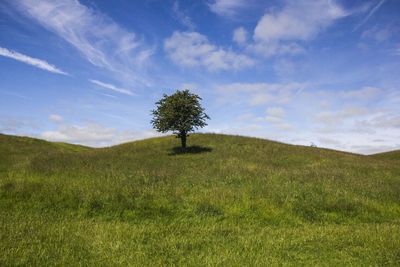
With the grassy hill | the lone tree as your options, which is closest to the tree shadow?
the lone tree

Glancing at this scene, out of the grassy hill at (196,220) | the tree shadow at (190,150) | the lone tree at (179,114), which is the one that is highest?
the lone tree at (179,114)

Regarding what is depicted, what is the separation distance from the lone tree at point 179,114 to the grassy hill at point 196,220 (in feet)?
54.8

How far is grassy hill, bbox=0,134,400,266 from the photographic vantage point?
5.11 m

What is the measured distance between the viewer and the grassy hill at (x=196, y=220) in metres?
5.11

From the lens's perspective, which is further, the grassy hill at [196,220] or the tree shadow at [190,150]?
the tree shadow at [190,150]

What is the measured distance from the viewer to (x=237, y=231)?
22.1ft

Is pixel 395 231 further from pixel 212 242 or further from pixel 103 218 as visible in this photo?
pixel 103 218

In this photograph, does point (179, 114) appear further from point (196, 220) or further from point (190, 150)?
point (196, 220)

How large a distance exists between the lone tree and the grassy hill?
16.7 m

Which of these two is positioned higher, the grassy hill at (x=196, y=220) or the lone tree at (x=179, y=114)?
the lone tree at (x=179, y=114)

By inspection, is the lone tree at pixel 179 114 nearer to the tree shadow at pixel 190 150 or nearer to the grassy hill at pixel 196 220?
the tree shadow at pixel 190 150

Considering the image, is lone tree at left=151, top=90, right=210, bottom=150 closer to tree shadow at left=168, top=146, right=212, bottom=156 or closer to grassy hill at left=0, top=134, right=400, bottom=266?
tree shadow at left=168, top=146, right=212, bottom=156

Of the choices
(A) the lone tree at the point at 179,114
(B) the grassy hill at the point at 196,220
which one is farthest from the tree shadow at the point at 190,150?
(B) the grassy hill at the point at 196,220

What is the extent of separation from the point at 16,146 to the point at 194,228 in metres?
40.9
